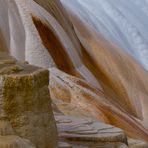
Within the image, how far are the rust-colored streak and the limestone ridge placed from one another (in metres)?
2.86

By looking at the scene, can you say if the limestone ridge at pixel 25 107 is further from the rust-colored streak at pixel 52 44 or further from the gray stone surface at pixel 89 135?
the rust-colored streak at pixel 52 44

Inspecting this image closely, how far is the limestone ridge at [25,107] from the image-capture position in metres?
2.18

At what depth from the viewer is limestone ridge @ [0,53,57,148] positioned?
218cm

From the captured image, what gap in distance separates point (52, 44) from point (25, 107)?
2.98 metres

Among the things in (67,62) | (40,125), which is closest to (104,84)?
(67,62)

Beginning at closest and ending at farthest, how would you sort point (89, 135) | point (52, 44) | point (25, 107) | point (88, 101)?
point (25, 107), point (89, 135), point (88, 101), point (52, 44)

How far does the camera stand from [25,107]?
7.27ft

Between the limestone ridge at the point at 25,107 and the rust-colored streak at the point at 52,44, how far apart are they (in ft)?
9.38

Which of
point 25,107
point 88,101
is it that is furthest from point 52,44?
point 25,107

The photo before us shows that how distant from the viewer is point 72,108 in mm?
4020

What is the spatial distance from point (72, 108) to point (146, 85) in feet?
8.31

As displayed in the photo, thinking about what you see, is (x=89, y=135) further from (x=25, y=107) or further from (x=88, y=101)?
(x=88, y=101)

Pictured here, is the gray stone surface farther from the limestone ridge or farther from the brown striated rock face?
the brown striated rock face

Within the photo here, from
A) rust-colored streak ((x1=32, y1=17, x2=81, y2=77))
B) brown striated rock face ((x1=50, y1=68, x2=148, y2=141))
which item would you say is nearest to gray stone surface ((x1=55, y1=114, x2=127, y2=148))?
brown striated rock face ((x1=50, y1=68, x2=148, y2=141))
